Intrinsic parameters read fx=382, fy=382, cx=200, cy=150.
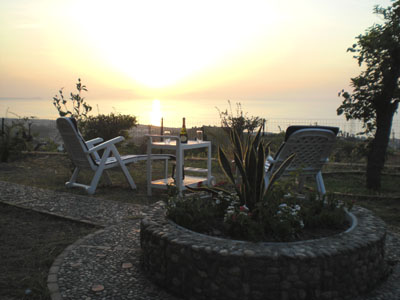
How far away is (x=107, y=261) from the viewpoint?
10.4ft

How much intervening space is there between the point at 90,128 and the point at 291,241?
8.51 metres

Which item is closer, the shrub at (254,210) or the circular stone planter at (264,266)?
the circular stone planter at (264,266)

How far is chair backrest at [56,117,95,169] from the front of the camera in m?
5.92

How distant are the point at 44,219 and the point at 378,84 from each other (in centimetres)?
562

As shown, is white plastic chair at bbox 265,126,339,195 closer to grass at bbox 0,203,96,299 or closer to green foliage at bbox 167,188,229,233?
green foliage at bbox 167,188,229,233

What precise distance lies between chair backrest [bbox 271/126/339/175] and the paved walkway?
144cm

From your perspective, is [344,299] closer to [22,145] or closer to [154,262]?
[154,262]

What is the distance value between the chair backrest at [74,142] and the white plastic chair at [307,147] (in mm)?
2848

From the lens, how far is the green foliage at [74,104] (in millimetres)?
7535

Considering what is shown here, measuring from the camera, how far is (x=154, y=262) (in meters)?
2.82

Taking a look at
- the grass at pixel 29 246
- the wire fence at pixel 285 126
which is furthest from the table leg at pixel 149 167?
the wire fence at pixel 285 126

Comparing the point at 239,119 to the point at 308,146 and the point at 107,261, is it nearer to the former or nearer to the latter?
the point at 308,146

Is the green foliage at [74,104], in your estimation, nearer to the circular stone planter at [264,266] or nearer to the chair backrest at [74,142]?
the chair backrest at [74,142]

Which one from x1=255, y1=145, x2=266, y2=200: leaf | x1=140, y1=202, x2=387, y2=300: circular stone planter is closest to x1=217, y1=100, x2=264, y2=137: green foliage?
x1=255, y1=145, x2=266, y2=200: leaf
